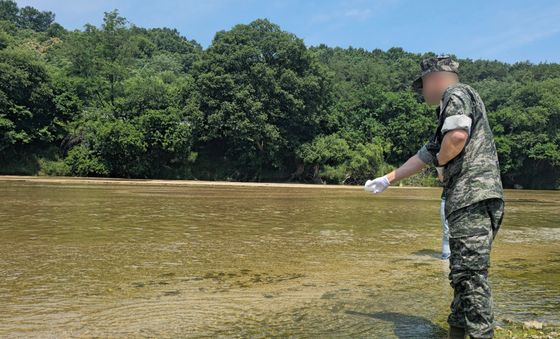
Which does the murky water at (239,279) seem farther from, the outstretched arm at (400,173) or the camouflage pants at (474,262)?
the outstretched arm at (400,173)

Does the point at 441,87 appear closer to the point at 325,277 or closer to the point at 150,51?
the point at 325,277

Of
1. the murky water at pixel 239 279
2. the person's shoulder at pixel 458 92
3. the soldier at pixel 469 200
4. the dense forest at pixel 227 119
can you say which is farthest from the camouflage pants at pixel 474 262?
the dense forest at pixel 227 119

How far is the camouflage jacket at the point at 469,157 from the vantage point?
3346mm

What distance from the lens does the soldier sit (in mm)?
3279

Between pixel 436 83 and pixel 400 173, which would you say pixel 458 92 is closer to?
pixel 436 83

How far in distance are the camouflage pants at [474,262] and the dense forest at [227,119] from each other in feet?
127

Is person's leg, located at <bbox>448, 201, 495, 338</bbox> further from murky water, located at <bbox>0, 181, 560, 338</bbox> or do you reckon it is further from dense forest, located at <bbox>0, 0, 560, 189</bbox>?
dense forest, located at <bbox>0, 0, 560, 189</bbox>

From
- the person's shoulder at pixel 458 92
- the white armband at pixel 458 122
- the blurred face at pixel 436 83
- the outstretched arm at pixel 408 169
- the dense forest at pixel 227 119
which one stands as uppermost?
the dense forest at pixel 227 119

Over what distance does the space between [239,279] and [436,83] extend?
3.17 meters

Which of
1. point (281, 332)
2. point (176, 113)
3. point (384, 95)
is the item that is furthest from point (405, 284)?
point (384, 95)

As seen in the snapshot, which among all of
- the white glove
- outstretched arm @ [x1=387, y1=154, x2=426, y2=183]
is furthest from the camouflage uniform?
the white glove

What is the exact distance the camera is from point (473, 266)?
3281 mm

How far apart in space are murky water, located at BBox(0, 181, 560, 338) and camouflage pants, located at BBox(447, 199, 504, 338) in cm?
54

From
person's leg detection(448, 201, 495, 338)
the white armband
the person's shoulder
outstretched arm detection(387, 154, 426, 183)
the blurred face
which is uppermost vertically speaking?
the blurred face
